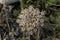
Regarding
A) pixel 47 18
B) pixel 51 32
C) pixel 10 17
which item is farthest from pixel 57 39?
pixel 10 17

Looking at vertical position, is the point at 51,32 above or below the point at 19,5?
below

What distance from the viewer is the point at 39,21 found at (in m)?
2.32

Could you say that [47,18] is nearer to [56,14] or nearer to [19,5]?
[56,14]

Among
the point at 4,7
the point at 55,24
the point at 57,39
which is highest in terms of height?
the point at 4,7

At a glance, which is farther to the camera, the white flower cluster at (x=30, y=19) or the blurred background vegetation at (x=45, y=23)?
the blurred background vegetation at (x=45, y=23)

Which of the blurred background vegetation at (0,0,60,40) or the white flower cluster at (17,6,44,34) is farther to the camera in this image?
the blurred background vegetation at (0,0,60,40)

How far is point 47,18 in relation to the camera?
2.61 meters

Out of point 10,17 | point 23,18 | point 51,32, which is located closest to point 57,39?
point 51,32

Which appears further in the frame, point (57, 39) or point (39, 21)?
point (57, 39)

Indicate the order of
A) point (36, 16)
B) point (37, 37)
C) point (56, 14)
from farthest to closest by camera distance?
1. point (56, 14)
2. point (37, 37)
3. point (36, 16)

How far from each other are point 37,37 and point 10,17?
0.51 m

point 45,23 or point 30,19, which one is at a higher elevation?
point 30,19

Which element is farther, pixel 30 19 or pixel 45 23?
pixel 45 23

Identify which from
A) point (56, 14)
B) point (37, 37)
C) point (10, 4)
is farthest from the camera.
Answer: point (10, 4)
